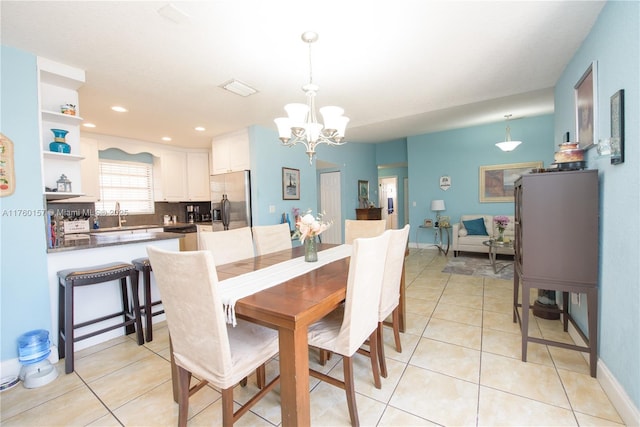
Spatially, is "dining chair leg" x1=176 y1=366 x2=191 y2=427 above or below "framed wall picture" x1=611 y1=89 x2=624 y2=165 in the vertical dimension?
below

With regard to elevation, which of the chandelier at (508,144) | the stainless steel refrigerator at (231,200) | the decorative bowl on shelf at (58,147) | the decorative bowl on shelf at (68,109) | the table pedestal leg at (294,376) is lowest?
the table pedestal leg at (294,376)

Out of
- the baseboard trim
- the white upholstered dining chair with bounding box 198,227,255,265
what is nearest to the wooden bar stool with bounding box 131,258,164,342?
the white upholstered dining chair with bounding box 198,227,255,265

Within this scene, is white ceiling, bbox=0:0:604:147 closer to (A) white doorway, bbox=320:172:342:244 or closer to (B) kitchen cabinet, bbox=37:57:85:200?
(B) kitchen cabinet, bbox=37:57:85:200

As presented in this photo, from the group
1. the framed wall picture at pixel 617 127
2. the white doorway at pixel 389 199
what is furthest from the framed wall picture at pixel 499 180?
the framed wall picture at pixel 617 127

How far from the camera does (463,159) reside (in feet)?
18.5

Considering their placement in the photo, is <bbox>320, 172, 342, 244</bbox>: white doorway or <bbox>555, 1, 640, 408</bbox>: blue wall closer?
<bbox>555, 1, 640, 408</bbox>: blue wall

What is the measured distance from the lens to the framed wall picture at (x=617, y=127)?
143cm

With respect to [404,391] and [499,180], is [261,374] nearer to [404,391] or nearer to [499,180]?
[404,391]

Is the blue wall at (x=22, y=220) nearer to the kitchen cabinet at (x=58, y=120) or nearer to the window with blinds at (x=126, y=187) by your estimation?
the kitchen cabinet at (x=58, y=120)

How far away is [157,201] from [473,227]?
6330 millimetres

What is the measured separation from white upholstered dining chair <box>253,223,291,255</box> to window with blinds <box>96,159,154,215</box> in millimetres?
3821

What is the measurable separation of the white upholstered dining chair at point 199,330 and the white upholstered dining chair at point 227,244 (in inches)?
31.9

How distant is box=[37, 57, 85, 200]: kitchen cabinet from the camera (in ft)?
7.31

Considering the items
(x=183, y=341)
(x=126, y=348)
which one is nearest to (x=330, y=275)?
(x=183, y=341)
